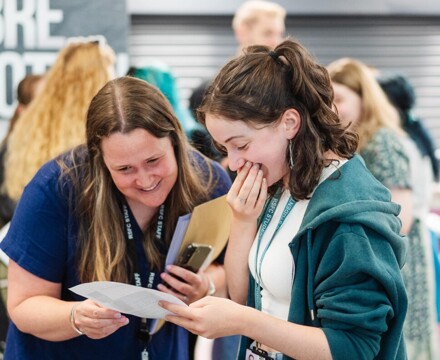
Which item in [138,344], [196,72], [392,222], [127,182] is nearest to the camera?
[392,222]

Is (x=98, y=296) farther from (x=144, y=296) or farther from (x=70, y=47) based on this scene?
(x=70, y=47)

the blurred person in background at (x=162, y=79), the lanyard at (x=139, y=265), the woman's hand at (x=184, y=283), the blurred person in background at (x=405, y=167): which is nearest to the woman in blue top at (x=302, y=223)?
the woman's hand at (x=184, y=283)

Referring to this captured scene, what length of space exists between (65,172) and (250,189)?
602 mm

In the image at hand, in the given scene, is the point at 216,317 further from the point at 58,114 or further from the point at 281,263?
the point at 58,114

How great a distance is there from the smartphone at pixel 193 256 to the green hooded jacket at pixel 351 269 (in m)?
0.58

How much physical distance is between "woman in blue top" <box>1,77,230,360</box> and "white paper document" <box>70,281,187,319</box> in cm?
14

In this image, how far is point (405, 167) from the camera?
3812 millimetres

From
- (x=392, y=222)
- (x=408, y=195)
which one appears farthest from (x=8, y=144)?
(x=392, y=222)

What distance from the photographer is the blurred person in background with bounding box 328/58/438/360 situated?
382 centimetres

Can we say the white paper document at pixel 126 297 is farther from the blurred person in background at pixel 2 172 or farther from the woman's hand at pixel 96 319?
the blurred person in background at pixel 2 172

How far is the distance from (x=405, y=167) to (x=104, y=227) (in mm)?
1910

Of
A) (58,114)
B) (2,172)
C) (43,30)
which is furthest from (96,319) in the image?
(43,30)

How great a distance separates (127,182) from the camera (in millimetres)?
2271

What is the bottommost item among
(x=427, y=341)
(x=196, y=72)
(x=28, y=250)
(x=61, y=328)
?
(x=427, y=341)
